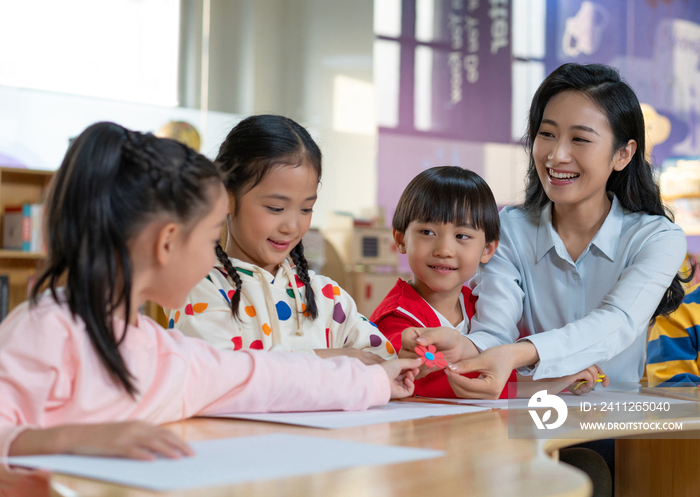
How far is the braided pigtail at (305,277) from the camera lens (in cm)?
128

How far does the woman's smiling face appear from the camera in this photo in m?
1.43

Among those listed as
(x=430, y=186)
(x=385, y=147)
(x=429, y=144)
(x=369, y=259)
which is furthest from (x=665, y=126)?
(x=430, y=186)

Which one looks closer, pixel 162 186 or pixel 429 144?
pixel 162 186

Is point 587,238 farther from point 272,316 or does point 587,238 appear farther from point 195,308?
point 195,308

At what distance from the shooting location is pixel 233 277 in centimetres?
124

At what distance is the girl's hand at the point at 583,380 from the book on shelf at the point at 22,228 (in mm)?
3600

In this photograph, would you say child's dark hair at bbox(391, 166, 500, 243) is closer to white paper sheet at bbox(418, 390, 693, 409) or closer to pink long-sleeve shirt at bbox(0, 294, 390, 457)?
white paper sheet at bbox(418, 390, 693, 409)

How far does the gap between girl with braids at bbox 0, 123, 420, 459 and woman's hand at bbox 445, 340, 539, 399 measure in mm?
282

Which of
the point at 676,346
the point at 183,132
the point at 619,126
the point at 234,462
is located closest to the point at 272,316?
the point at 234,462

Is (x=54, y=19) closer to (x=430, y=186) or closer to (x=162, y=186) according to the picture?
(x=430, y=186)

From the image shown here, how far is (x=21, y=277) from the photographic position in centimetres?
421

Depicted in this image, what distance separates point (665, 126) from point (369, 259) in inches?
131

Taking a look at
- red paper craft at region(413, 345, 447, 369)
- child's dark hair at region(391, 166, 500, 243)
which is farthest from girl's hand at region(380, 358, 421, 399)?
child's dark hair at region(391, 166, 500, 243)

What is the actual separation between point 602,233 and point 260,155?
0.75 meters
